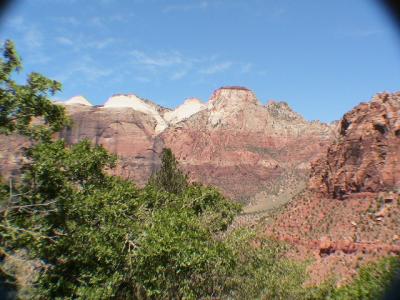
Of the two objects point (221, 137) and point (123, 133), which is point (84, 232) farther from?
point (123, 133)

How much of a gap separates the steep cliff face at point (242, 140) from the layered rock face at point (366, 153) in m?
72.0

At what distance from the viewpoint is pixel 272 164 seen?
151500 mm

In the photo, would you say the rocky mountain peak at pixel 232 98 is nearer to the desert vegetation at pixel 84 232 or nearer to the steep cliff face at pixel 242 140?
the steep cliff face at pixel 242 140

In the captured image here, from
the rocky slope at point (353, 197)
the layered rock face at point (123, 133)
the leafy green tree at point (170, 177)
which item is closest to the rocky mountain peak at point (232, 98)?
the layered rock face at point (123, 133)

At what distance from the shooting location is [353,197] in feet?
199

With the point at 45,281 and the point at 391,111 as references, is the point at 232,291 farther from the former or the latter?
the point at 391,111

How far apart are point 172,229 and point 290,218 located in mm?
49101

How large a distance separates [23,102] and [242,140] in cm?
15076

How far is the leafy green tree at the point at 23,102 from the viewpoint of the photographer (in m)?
9.76

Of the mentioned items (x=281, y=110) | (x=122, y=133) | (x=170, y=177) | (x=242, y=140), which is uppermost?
(x=281, y=110)

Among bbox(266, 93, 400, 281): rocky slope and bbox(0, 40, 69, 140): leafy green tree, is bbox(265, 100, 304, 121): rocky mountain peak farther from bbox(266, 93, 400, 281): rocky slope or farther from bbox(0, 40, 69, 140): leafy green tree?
bbox(0, 40, 69, 140): leafy green tree

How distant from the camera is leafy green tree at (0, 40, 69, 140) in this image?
9.76 metres

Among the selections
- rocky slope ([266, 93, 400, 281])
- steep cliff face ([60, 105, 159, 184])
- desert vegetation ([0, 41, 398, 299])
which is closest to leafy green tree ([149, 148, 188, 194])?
desert vegetation ([0, 41, 398, 299])

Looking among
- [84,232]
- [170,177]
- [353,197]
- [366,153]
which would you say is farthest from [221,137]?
[84,232]
